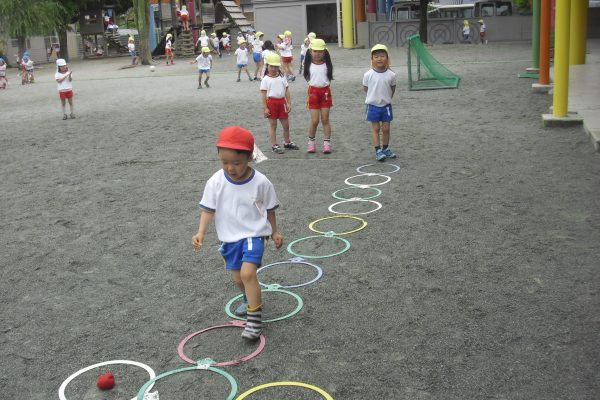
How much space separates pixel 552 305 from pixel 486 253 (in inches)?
49.0

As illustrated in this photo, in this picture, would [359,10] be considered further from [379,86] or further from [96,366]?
[96,366]

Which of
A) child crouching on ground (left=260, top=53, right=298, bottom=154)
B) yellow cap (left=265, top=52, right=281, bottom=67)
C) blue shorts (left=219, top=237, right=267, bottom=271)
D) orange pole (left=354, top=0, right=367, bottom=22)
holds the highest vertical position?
orange pole (left=354, top=0, right=367, bottom=22)

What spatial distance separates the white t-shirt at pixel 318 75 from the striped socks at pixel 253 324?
6.53 m

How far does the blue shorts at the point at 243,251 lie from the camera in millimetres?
4918

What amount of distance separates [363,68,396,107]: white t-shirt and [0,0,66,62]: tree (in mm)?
41798

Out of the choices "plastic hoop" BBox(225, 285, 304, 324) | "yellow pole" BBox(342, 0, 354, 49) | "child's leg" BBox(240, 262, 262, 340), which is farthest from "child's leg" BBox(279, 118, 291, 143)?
"yellow pole" BBox(342, 0, 354, 49)

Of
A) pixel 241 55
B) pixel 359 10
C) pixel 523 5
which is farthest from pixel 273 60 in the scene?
pixel 359 10

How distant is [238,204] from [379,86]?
5.66 meters

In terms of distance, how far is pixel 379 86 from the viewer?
33.3ft

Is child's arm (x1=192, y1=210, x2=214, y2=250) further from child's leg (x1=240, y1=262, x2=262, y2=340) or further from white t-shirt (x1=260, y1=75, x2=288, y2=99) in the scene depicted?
white t-shirt (x1=260, y1=75, x2=288, y2=99)

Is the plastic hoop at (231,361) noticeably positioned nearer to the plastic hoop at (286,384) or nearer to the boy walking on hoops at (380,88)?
the plastic hoop at (286,384)

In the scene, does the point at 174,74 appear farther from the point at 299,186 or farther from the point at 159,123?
the point at 299,186

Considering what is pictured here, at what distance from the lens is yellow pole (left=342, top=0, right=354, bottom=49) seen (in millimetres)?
43625

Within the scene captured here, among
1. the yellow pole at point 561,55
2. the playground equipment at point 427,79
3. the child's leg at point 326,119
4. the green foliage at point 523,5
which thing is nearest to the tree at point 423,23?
the green foliage at point 523,5
